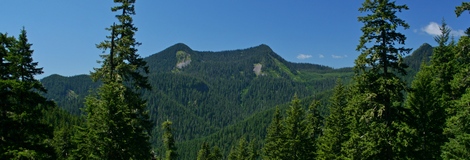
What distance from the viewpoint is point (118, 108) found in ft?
70.4

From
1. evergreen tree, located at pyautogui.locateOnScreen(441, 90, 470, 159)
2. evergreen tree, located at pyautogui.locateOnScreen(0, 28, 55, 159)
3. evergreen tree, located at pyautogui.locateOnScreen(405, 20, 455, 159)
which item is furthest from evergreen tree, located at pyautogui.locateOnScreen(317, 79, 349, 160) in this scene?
evergreen tree, located at pyautogui.locateOnScreen(0, 28, 55, 159)

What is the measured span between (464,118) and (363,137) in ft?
16.0

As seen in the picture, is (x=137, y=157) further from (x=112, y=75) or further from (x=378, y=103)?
(x=378, y=103)

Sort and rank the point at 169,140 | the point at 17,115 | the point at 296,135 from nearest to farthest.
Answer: the point at 17,115 < the point at 296,135 < the point at 169,140

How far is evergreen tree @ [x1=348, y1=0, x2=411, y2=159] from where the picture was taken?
1861 centimetres

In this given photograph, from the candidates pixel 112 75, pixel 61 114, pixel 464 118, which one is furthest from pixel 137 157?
pixel 61 114

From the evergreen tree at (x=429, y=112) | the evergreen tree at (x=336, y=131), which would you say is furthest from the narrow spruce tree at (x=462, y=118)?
the evergreen tree at (x=336, y=131)

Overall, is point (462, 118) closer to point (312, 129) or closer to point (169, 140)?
point (312, 129)

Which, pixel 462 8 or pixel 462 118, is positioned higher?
pixel 462 8

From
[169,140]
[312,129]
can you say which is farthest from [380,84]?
[169,140]

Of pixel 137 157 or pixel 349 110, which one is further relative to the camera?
pixel 137 157

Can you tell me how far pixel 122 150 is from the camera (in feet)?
71.2

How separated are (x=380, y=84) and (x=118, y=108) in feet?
48.0

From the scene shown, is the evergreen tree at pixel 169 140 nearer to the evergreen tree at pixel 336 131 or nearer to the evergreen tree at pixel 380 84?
the evergreen tree at pixel 336 131
